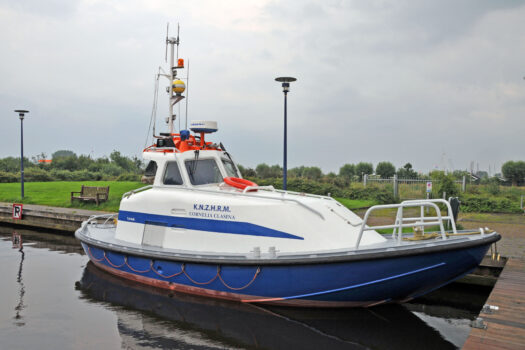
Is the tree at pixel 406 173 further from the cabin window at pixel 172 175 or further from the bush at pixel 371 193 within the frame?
the cabin window at pixel 172 175

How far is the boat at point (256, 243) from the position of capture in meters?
6.18

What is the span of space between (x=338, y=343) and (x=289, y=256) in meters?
1.42

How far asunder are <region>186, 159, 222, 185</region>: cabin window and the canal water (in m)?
2.23

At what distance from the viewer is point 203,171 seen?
8484 mm

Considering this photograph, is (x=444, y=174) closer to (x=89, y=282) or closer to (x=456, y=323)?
(x=456, y=323)

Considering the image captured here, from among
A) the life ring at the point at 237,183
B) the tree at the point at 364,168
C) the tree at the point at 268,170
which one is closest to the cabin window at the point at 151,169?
the life ring at the point at 237,183

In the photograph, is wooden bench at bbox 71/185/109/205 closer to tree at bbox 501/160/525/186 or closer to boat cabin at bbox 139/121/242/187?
boat cabin at bbox 139/121/242/187

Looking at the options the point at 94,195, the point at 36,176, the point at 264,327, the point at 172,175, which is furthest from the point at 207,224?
the point at 36,176

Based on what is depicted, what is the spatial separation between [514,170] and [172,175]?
32.1 metres

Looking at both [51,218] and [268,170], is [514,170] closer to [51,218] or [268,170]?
[268,170]

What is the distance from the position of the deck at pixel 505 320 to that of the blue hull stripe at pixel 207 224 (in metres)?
2.85

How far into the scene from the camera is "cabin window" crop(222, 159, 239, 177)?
885cm

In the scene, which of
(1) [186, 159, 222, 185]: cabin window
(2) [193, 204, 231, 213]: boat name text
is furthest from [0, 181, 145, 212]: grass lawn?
(2) [193, 204, 231, 213]: boat name text

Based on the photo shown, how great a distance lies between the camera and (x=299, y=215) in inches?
275
